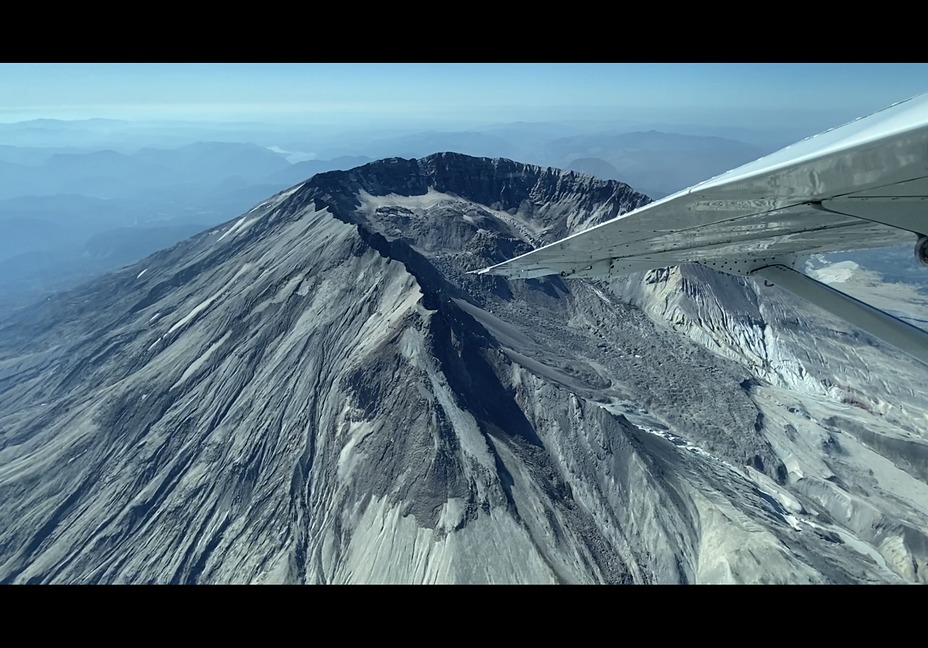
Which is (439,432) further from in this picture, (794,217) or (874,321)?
(794,217)

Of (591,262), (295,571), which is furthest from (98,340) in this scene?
(591,262)

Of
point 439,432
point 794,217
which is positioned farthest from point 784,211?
point 439,432

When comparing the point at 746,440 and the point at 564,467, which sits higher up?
the point at 564,467

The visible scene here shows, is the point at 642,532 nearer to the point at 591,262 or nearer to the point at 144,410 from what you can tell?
the point at 591,262

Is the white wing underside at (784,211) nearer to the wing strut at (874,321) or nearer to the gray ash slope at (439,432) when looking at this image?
the wing strut at (874,321)
